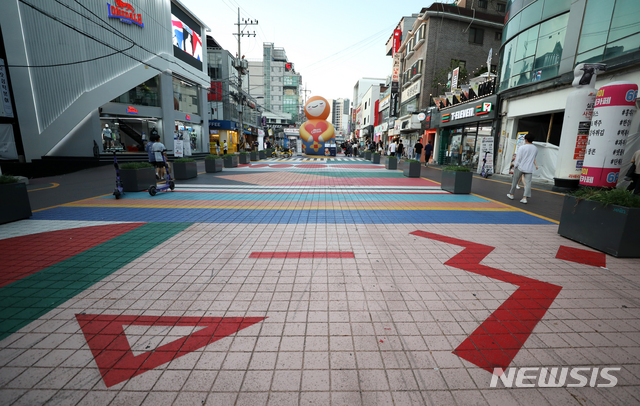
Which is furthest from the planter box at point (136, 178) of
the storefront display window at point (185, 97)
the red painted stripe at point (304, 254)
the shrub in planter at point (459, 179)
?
the storefront display window at point (185, 97)

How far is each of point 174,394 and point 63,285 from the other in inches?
102

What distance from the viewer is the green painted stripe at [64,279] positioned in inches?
112

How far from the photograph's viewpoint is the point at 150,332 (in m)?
2.57

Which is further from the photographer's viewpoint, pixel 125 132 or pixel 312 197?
pixel 125 132

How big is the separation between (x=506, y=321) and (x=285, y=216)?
477cm

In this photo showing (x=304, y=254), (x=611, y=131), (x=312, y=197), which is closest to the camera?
(x=304, y=254)

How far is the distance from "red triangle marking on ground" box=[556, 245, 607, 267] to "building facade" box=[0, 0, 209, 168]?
57.9 feet

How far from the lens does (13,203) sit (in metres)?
6.00

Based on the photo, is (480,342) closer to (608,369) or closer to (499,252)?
(608,369)

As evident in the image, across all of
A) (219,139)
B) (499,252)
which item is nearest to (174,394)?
(499,252)

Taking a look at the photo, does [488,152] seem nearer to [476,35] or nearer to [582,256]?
[582,256]

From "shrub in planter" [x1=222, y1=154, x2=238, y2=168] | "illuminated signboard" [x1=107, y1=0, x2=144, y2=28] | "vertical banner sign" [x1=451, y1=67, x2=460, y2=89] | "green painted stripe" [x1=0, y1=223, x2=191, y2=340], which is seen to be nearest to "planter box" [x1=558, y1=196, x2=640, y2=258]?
"green painted stripe" [x1=0, y1=223, x2=191, y2=340]

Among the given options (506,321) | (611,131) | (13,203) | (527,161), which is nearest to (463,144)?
(527,161)

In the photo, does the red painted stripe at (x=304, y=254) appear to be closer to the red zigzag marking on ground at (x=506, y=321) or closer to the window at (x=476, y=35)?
the red zigzag marking on ground at (x=506, y=321)
